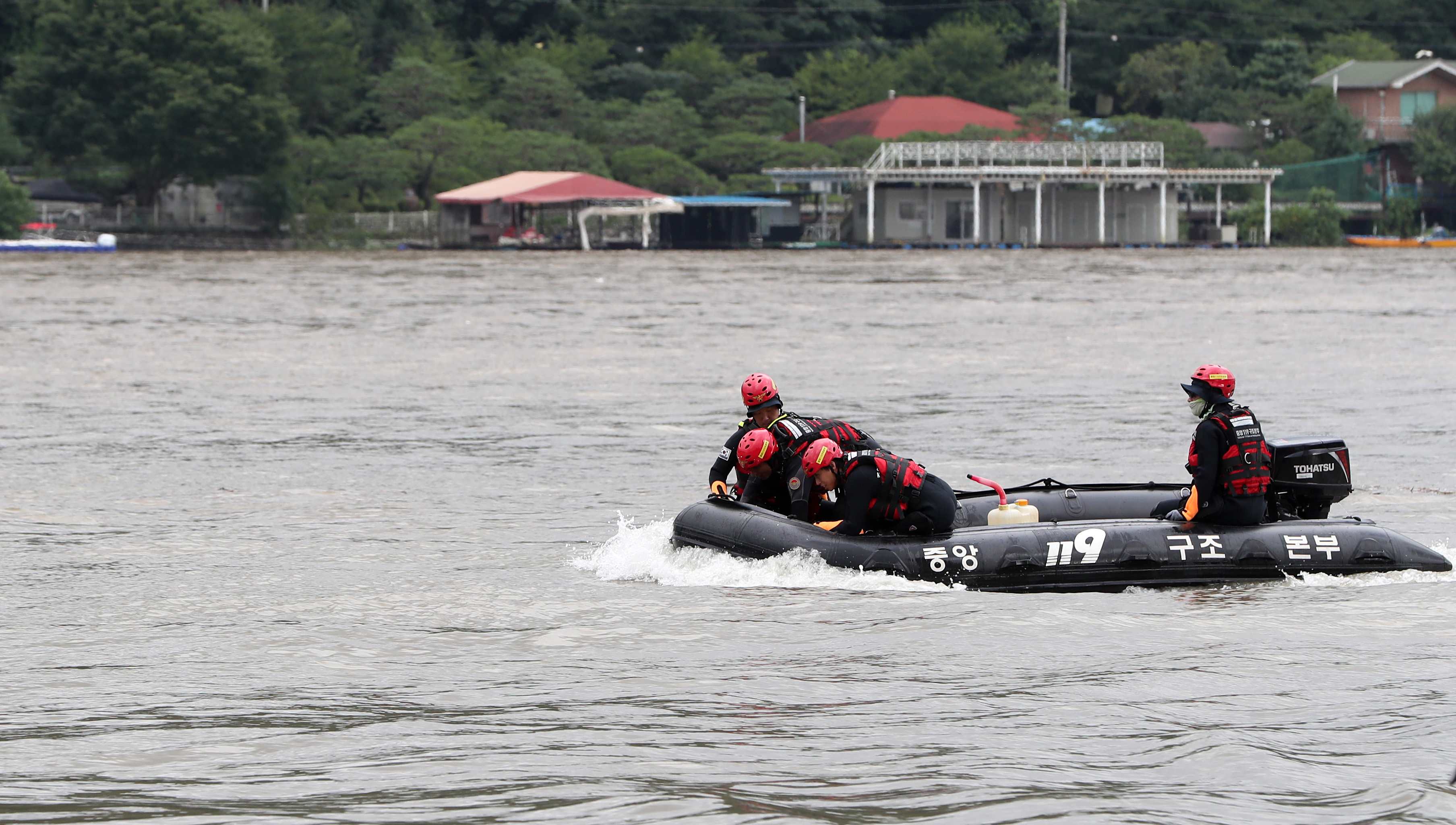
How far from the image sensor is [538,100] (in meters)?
90.8

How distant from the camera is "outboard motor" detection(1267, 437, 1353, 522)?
41.6ft

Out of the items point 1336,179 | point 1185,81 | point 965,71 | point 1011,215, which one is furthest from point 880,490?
point 965,71

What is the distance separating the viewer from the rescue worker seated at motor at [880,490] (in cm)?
1195

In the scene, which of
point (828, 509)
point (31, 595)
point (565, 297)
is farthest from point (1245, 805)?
point (565, 297)

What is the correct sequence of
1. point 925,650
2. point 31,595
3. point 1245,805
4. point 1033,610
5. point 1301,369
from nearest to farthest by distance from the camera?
point 1245,805 < point 925,650 < point 1033,610 < point 31,595 < point 1301,369

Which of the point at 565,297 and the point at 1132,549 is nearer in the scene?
the point at 1132,549

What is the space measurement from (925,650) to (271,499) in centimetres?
804

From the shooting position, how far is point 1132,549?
39.7 feet

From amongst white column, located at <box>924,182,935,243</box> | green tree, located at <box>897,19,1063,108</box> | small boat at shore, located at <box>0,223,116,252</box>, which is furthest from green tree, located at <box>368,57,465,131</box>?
green tree, located at <box>897,19,1063,108</box>

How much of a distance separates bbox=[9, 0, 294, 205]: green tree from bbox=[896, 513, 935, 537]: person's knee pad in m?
66.4

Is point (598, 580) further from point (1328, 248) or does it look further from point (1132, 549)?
point (1328, 248)

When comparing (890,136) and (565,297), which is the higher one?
(890,136)

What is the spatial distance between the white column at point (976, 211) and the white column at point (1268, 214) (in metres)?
12.9

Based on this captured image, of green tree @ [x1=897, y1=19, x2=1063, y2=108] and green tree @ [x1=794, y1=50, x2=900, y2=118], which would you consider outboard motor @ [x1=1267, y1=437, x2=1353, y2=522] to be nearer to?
green tree @ [x1=794, y1=50, x2=900, y2=118]
